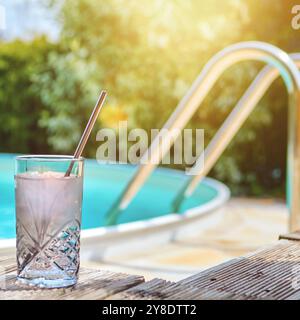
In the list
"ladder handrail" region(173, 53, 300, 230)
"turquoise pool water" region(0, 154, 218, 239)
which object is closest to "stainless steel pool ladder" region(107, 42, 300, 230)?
"ladder handrail" region(173, 53, 300, 230)

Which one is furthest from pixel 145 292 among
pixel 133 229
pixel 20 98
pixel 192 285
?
pixel 20 98

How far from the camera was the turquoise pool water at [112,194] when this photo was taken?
645cm

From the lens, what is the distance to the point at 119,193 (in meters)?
8.50

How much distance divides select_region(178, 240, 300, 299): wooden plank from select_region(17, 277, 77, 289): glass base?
0.25m

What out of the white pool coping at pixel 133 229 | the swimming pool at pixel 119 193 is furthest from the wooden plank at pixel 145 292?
Answer: the swimming pool at pixel 119 193

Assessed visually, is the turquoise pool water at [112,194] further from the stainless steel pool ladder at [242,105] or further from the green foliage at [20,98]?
the green foliage at [20,98]

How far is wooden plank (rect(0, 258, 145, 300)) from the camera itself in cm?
132

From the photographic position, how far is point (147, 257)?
432cm

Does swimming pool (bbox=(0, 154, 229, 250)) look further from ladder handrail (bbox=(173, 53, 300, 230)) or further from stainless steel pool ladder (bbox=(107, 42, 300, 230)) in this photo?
stainless steel pool ladder (bbox=(107, 42, 300, 230))

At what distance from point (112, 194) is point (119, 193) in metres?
0.10

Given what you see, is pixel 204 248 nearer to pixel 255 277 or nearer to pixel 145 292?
pixel 255 277

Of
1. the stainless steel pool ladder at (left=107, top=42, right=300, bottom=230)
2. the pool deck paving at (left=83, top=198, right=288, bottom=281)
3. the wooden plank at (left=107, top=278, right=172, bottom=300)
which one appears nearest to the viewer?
the wooden plank at (left=107, top=278, right=172, bottom=300)

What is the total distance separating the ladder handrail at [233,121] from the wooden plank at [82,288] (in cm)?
265

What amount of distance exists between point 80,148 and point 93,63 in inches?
404
